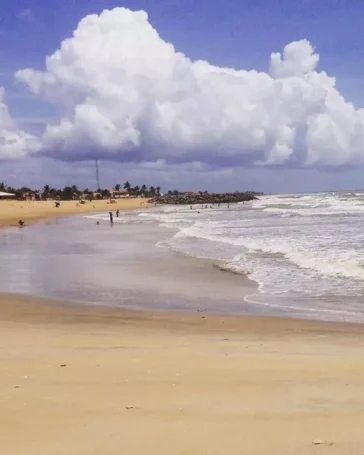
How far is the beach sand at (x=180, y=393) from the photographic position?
170 inches

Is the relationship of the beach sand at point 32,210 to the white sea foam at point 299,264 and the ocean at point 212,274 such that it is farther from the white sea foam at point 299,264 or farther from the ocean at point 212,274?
the white sea foam at point 299,264


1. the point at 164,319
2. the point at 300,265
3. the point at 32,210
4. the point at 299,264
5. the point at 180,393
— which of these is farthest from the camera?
the point at 32,210

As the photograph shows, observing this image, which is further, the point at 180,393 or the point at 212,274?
the point at 212,274

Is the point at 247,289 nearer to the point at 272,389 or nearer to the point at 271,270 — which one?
the point at 271,270

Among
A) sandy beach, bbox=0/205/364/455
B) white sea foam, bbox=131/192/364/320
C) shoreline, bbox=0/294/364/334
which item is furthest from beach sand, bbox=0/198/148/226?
sandy beach, bbox=0/205/364/455

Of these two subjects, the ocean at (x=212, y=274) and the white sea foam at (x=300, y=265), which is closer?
the white sea foam at (x=300, y=265)

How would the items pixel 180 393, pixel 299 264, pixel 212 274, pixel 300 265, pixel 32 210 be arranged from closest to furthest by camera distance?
pixel 180 393 < pixel 212 274 < pixel 300 265 < pixel 299 264 < pixel 32 210

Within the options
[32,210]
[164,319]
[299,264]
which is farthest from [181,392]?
[32,210]

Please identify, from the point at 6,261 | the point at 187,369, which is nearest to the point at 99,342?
the point at 187,369

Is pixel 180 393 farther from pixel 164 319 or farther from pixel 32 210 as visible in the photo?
pixel 32 210

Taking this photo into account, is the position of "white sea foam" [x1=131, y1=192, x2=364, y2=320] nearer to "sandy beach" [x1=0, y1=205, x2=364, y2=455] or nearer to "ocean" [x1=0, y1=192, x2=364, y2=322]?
"ocean" [x1=0, y1=192, x2=364, y2=322]

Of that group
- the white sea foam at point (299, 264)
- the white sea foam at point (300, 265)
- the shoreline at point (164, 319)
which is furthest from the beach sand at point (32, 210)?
the shoreline at point (164, 319)

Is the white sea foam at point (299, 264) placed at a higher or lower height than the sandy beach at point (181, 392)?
lower

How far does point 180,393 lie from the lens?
18.1 ft
